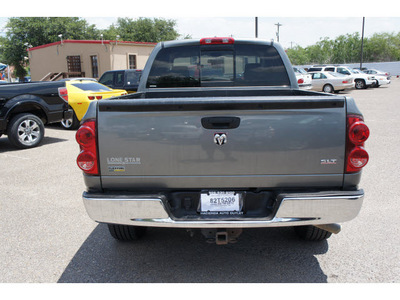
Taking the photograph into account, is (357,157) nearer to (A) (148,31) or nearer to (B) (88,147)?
(B) (88,147)

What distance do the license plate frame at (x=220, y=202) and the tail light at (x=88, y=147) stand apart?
0.90 m

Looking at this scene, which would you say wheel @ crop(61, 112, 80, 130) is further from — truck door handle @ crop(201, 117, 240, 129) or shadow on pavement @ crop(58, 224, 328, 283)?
truck door handle @ crop(201, 117, 240, 129)

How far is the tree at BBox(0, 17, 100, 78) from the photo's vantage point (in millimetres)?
44094

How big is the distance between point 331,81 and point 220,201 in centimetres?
2423

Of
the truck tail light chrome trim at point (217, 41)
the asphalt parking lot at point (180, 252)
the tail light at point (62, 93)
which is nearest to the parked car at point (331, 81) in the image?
the tail light at point (62, 93)

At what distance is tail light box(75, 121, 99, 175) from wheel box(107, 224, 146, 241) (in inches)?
35.9

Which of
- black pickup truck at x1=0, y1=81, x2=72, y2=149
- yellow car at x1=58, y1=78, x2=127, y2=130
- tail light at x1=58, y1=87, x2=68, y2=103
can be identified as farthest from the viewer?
yellow car at x1=58, y1=78, x2=127, y2=130

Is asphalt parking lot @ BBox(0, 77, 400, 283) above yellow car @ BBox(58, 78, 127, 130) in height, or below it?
below

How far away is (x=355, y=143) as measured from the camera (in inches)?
111

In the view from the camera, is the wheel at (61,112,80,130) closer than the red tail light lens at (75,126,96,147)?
No

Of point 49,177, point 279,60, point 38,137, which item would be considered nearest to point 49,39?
point 38,137

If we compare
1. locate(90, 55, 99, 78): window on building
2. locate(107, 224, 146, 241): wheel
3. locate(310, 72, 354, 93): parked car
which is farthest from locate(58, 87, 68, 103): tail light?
locate(90, 55, 99, 78): window on building

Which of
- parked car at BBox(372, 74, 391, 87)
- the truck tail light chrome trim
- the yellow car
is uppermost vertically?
the truck tail light chrome trim

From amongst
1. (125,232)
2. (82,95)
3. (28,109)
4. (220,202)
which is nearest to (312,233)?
(220,202)
